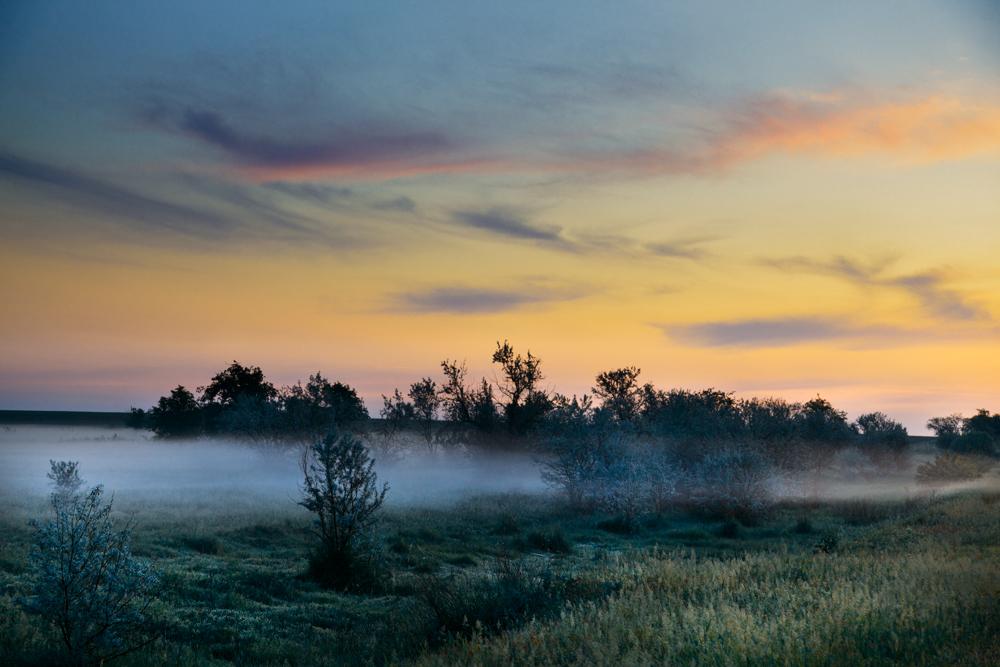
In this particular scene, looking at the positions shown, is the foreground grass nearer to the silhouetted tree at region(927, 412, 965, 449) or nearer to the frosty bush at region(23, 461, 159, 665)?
the frosty bush at region(23, 461, 159, 665)

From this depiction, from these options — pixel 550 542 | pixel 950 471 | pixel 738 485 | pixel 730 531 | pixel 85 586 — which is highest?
pixel 85 586

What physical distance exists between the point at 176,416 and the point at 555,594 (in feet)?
222

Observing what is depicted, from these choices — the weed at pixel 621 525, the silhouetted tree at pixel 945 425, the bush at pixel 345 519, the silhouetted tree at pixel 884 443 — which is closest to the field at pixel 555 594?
the weed at pixel 621 525

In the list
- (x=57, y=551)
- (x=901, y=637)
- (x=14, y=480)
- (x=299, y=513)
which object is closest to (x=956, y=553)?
(x=901, y=637)

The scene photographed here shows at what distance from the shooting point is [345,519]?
16078 millimetres

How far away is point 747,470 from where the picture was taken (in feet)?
104

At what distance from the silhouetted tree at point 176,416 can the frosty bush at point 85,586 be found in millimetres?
63775

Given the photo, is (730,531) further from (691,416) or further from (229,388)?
(229,388)

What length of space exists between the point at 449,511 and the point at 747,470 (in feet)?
51.4

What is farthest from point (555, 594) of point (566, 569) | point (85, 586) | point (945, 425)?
point (945, 425)

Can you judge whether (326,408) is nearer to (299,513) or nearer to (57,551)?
(299,513)

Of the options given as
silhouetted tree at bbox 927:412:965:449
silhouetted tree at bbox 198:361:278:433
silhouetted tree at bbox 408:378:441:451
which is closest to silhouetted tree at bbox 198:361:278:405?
silhouetted tree at bbox 198:361:278:433

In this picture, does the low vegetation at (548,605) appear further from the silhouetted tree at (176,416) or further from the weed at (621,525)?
the silhouetted tree at (176,416)

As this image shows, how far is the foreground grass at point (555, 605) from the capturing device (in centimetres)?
789
